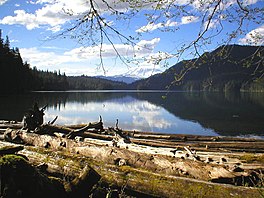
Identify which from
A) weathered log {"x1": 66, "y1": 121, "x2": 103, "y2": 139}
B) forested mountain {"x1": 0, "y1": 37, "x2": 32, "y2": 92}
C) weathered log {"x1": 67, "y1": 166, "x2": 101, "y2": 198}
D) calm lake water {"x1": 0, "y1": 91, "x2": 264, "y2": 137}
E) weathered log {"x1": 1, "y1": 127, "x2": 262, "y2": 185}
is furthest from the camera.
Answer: forested mountain {"x1": 0, "y1": 37, "x2": 32, "y2": 92}

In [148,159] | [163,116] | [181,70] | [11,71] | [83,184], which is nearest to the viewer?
[83,184]

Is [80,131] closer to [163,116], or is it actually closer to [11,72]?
[163,116]

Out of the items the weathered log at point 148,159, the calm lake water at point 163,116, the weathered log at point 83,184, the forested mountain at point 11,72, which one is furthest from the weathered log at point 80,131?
the forested mountain at point 11,72

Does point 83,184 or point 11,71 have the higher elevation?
point 11,71

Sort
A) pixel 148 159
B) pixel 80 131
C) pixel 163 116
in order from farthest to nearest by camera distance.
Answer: pixel 163 116 < pixel 80 131 < pixel 148 159

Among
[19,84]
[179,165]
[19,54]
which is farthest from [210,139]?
[19,54]

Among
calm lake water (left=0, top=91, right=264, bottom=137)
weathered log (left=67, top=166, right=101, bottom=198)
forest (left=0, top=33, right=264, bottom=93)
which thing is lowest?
calm lake water (left=0, top=91, right=264, bottom=137)

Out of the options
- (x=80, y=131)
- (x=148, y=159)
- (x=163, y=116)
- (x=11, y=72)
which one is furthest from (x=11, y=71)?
(x=148, y=159)

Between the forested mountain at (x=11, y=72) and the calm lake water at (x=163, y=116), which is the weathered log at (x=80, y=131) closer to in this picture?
the calm lake water at (x=163, y=116)

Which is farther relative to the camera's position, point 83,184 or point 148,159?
point 148,159

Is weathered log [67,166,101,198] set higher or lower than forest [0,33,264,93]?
lower

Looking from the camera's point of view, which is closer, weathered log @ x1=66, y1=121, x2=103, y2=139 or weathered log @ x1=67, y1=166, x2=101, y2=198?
weathered log @ x1=67, y1=166, x2=101, y2=198

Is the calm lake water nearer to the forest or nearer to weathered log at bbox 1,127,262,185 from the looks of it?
the forest

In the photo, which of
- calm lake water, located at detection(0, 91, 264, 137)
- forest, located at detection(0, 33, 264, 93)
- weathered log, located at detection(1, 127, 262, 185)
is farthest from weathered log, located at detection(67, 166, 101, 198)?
calm lake water, located at detection(0, 91, 264, 137)
